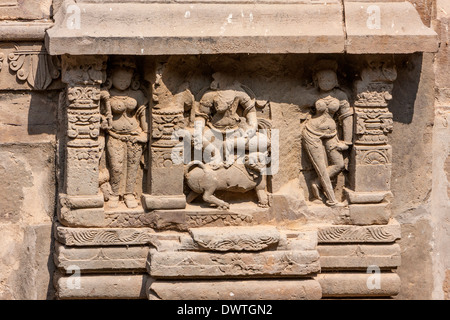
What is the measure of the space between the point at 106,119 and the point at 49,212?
0.86 metres

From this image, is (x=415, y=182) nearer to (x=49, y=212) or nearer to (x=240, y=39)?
(x=240, y=39)

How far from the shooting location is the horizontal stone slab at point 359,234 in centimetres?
730

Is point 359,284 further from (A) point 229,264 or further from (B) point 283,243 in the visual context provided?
(A) point 229,264

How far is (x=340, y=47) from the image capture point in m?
6.89

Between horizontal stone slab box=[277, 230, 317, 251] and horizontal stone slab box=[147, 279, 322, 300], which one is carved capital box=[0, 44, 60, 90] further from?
horizontal stone slab box=[277, 230, 317, 251]

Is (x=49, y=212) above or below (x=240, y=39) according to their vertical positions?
below

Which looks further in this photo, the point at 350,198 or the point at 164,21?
the point at 350,198

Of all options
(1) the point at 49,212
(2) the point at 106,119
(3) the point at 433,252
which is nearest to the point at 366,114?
(3) the point at 433,252

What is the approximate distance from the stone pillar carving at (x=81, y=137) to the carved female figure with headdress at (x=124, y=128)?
4.4 inches

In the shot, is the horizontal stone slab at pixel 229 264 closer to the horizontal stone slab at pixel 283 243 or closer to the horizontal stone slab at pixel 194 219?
the horizontal stone slab at pixel 283 243

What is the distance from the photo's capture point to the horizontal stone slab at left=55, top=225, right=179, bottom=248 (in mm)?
7055

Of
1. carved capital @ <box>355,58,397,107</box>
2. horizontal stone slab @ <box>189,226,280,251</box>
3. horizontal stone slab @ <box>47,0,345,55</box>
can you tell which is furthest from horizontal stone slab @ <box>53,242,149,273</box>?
carved capital @ <box>355,58,397,107</box>

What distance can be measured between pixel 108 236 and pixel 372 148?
2.02 metres

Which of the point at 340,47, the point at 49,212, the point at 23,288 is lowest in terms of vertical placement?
the point at 23,288
